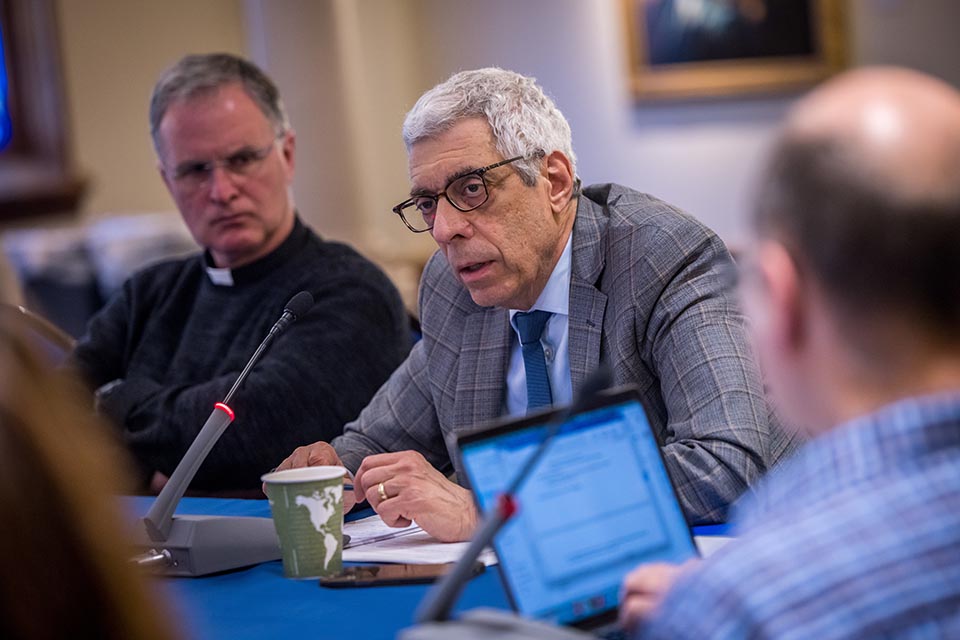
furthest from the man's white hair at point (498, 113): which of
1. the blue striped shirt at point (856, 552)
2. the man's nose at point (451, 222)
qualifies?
the blue striped shirt at point (856, 552)

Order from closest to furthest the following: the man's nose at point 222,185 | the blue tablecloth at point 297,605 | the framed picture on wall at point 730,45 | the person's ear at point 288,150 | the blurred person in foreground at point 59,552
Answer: the blurred person in foreground at point 59,552, the blue tablecloth at point 297,605, the man's nose at point 222,185, the person's ear at point 288,150, the framed picture on wall at point 730,45

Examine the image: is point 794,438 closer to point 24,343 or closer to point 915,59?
point 24,343

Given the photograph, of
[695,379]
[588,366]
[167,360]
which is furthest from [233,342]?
[695,379]

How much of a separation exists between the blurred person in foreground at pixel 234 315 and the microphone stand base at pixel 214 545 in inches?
29.6

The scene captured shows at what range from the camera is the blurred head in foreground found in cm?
86

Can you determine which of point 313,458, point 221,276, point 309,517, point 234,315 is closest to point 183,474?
point 309,517

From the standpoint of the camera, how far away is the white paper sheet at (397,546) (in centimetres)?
164

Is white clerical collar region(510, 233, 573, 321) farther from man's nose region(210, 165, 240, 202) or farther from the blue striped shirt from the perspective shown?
the blue striped shirt

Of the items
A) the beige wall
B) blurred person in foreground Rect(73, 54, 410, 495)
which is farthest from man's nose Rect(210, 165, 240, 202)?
the beige wall

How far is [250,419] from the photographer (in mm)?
2564

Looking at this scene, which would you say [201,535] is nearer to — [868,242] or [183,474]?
[183,474]

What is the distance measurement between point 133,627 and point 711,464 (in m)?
1.17

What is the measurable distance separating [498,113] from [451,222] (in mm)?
199

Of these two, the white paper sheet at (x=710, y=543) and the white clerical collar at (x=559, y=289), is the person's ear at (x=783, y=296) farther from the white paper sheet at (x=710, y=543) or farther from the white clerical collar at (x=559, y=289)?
the white clerical collar at (x=559, y=289)
